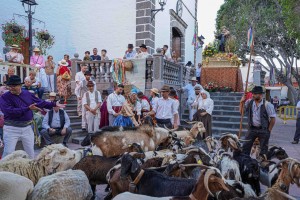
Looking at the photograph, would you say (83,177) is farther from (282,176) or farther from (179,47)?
(179,47)

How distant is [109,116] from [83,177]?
5087mm

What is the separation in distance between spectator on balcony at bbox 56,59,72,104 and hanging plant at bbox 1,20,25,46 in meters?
2.36

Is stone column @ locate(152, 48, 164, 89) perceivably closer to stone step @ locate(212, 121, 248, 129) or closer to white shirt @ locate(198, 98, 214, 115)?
white shirt @ locate(198, 98, 214, 115)

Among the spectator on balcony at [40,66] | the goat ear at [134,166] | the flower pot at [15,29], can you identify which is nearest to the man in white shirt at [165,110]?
the goat ear at [134,166]

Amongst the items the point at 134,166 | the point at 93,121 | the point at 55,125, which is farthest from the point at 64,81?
the point at 134,166

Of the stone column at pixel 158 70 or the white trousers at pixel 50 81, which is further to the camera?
the white trousers at pixel 50 81

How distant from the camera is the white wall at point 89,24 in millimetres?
15547

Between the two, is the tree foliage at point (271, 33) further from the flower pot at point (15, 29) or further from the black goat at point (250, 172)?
the black goat at point (250, 172)

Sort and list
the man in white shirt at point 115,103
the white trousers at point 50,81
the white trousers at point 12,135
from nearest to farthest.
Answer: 1. the white trousers at point 12,135
2. the man in white shirt at point 115,103
3. the white trousers at point 50,81

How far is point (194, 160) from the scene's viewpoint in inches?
175

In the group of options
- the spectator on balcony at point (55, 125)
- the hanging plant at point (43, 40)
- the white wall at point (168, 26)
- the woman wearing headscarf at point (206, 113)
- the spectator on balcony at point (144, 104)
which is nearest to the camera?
the spectator on balcony at point (55, 125)

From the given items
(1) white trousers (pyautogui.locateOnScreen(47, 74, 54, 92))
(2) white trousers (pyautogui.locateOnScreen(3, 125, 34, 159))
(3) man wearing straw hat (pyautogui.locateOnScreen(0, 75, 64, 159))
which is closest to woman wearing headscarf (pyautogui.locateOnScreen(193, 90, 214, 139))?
(3) man wearing straw hat (pyautogui.locateOnScreen(0, 75, 64, 159))

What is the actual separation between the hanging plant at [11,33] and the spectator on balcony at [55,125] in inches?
238

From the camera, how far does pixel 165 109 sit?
26.2ft
